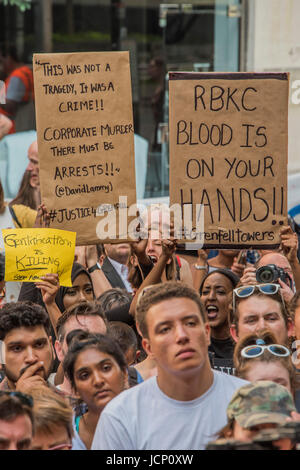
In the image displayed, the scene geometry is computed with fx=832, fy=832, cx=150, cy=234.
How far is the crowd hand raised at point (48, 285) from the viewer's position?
13.6ft

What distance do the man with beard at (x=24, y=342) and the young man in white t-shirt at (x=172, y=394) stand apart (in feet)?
2.78

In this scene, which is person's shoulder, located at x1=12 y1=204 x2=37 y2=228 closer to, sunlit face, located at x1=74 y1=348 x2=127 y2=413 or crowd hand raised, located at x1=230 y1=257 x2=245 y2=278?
crowd hand raised, located at x1=230 y1=257 x2=245 y2=278

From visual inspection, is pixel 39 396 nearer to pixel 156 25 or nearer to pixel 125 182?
pixel 125 182

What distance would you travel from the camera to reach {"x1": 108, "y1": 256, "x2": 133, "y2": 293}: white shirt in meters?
5.22

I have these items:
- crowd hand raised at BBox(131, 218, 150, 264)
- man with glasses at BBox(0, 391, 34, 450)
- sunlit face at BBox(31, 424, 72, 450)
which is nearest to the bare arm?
crowd hand raised at BBox(131, 218, 150, 264)

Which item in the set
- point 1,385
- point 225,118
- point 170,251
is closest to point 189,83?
point 225,118

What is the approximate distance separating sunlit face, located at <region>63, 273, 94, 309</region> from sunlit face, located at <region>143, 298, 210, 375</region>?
1498mm

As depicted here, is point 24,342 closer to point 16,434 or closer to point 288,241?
point 16,434

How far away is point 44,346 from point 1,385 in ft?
0.87

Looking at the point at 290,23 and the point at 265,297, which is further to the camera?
the point at 290,23

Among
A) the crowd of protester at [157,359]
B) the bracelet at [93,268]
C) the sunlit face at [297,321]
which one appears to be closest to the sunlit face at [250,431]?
the crowd of protester at [157,359]

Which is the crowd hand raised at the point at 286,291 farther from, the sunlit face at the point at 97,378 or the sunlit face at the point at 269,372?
the sunlit face at the point at 97,378

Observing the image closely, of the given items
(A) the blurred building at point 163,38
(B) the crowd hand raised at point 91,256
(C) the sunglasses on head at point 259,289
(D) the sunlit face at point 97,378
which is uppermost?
(A) the blurred building at point 163,38

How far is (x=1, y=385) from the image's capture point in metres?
3.81
